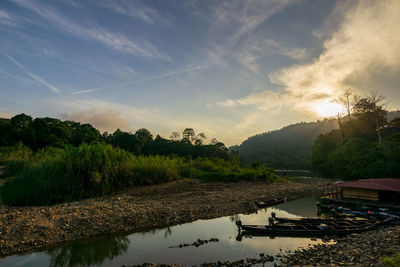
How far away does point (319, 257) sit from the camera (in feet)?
26.8

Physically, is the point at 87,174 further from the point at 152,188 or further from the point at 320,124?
the point at 320,124

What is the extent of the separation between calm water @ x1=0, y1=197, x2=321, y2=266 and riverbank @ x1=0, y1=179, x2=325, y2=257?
693 millimetres

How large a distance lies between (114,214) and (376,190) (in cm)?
1844

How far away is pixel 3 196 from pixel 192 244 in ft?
41.3

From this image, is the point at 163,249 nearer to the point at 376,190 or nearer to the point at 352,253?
the point at 352,253

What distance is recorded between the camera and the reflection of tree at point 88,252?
8.78m

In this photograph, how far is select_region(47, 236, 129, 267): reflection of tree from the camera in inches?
346

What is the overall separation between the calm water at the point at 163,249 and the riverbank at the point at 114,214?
69 cm

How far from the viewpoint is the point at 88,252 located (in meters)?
9.52

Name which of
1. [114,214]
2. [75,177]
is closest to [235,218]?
[114,214]

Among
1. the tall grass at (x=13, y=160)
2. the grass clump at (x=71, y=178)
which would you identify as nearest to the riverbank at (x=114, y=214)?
the grass clump at (x=71, y=178)

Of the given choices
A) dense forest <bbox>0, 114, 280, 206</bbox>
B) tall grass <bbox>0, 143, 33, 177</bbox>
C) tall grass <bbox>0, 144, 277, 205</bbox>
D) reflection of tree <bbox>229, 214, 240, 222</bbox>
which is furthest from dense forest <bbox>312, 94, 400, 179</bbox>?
tall grass <bbox>0, 143, 33, 177</bbox>

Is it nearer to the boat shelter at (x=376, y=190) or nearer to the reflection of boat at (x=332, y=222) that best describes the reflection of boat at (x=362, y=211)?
the boat shelter at (x=376, y=190)

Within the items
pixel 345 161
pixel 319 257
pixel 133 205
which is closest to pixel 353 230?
pixel 319 257
